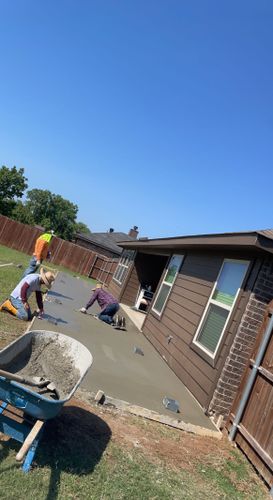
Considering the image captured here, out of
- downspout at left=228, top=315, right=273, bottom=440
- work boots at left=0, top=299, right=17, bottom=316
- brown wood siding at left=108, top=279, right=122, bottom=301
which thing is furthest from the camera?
brown wood siding at left=108, top=279, right=122, bottom=301

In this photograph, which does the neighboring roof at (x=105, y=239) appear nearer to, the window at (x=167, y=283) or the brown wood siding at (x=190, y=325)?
the window at (x=167, y=283)

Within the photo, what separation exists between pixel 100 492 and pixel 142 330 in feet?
28.9

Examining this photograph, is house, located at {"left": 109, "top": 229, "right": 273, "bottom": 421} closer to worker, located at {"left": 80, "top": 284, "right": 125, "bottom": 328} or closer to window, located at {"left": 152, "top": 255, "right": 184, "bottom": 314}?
window, located at {"left": 152, "top": 255, "right": 184, "bottom": 314}

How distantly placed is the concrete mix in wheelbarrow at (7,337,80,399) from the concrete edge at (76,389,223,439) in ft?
2.64

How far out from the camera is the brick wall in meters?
6.29

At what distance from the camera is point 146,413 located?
Answer: 18.5ft

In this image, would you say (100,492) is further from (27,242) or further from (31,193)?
(31,193)

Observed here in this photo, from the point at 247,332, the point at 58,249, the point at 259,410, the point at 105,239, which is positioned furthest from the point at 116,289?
the point at 105,239

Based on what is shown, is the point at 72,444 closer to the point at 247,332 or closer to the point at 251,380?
the point at 251,380

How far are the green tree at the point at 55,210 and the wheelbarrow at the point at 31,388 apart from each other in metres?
85.5

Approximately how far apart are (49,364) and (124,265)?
15.5m

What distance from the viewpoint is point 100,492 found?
3631 mm

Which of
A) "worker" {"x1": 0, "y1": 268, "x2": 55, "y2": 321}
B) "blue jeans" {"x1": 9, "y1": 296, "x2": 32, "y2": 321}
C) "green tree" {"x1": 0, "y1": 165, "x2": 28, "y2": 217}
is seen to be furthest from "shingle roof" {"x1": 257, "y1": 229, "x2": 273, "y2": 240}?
"green tree" {"x1": 0, "y1": 165, "x2": 28, "y2": 217}

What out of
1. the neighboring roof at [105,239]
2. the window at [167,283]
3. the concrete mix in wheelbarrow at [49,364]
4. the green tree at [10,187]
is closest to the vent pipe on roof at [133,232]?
the neighboring roof at [105,239]
